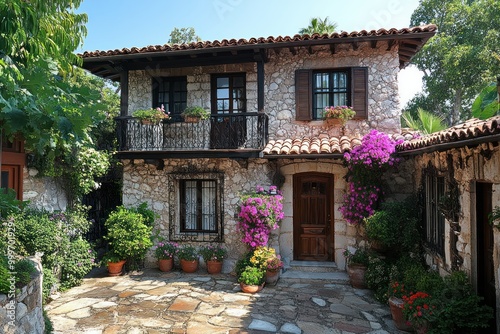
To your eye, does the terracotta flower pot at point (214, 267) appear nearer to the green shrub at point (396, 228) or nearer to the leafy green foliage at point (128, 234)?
the leafy green foliage at point (128, 234)

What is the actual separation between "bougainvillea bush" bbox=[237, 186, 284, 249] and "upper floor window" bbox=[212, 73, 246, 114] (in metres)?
2.81

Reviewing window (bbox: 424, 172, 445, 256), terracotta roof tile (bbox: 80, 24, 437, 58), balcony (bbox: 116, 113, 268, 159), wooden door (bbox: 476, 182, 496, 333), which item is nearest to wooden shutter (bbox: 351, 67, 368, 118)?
terracotta roof tile (bbox: 80, 24, 437, 58)

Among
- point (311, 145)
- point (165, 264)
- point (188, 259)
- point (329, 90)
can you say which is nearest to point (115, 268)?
point (165, 264)

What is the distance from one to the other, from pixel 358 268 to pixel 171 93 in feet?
22.8

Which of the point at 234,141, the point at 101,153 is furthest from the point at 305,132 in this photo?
the point at 101,153

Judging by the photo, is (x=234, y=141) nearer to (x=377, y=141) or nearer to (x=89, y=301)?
(x=377, y=141)

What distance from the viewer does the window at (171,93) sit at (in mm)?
9531

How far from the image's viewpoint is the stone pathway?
5.39 meters

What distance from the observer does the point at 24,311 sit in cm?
410

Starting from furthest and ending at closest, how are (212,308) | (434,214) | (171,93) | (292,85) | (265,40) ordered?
1. (171,93)
2. (292,85)
3. (265,40)
4. (434,214)
5. (212,308)

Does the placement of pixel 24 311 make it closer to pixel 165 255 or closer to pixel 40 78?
pixel 40 78

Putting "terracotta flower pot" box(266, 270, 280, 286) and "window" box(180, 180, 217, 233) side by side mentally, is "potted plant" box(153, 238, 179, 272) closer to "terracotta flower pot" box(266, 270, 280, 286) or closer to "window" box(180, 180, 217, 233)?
"window" box(180, 180, 217, 233)

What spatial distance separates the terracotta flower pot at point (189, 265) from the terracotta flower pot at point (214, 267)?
39 centimetres

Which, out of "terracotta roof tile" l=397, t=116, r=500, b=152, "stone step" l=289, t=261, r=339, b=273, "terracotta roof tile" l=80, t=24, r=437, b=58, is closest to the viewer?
"terracotta roof tile" l=397, t=116, r=500, b=152
